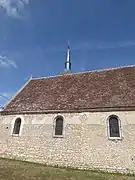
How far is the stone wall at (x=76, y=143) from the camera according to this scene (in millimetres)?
11344

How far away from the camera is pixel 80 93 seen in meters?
14.9

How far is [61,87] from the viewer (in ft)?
55.1

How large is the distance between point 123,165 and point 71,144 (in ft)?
11.9

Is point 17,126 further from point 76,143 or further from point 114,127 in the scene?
point 114,127

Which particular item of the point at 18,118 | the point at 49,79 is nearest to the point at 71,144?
the point at 18,118

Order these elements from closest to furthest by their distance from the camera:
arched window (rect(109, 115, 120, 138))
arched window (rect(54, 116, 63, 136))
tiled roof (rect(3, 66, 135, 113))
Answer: arched window (rect(109, 115, 120, 138)) < tiled roof (rect(3, 66, 135, 113)) < arched window (rect(54, 116, 63, 136))

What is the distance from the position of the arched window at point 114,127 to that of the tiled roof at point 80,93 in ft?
2.92

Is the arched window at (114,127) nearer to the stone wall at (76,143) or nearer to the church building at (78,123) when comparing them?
the church building at (78,123)

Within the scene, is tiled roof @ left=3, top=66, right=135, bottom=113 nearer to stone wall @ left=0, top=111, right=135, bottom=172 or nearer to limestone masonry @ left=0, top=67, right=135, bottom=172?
limestone masonry @ left=0, top=67, right=135, bottom=172

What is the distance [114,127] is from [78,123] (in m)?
2.53

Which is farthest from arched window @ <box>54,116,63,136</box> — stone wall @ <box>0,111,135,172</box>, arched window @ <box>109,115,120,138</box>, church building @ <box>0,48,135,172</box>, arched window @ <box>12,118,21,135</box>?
arched window @ <box>109,115,120,138</box>

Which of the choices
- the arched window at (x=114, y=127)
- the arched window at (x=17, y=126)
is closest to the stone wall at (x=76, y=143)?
the arched window at (x=114, y=127)

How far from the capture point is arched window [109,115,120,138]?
11938 millimetres

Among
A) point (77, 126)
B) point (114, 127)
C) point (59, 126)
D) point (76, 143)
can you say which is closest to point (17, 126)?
point (59, 126)
